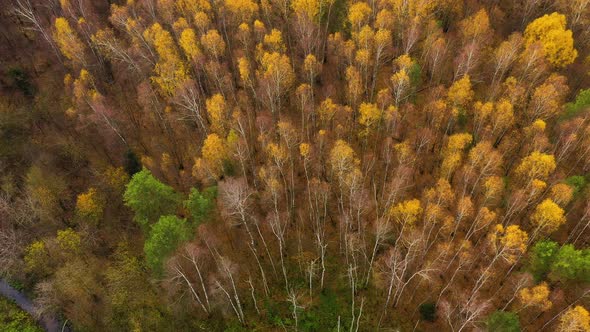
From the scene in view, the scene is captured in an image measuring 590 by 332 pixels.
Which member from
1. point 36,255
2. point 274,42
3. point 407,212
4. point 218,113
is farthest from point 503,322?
point 36,255

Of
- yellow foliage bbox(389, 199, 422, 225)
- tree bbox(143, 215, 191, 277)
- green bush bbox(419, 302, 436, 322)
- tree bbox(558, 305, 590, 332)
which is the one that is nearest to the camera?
tree bbox(558, 305, 590, 332)

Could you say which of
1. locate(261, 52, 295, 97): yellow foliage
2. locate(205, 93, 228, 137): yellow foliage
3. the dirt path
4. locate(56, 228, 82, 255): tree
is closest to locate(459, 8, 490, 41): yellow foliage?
locate(261, 52, 295, 97): yellow foliage

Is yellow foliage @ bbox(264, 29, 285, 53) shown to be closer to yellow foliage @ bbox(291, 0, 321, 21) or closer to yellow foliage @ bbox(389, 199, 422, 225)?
yellow foliage @ bbox(291, 0, 321, 21)

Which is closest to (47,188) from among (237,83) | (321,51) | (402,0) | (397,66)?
(237,83)

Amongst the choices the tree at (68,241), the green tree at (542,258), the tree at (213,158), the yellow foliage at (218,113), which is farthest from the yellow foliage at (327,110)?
the tree at (68,241)

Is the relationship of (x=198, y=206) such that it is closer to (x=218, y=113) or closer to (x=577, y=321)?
(x=218, y=113)
